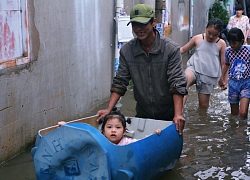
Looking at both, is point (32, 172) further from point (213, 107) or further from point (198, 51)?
point (213, 107)

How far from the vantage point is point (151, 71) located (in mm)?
4770

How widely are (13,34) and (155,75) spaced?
1.84 metres

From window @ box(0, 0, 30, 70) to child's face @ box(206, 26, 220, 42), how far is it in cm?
278

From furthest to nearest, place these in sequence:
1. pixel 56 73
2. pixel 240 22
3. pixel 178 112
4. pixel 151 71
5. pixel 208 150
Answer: pixel 240 22
pixel 56 73
pixel 208 150
pixel 151 71
pixel 178 112

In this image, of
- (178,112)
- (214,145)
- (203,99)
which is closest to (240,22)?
(203,99)

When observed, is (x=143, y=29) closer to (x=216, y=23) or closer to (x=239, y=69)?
(x=216, y=23)

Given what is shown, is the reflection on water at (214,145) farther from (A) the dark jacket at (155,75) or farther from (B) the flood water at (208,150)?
(A) the dark jacket at (155,75)

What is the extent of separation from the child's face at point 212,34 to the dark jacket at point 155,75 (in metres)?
2.46

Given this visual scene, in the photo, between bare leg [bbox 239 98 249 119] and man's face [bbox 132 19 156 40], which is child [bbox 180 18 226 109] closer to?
bare leg [bbox 239 98 249 119]

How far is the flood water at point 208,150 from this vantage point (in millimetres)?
5336

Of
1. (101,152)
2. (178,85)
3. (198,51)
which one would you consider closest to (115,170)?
(101,152)

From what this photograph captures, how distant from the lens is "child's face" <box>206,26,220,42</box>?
7.13 m

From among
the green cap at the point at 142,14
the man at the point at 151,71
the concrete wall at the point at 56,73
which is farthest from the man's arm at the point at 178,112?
the concrete wall at the point at 56,73

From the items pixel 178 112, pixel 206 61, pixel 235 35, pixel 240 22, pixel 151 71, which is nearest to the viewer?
pixel 178 112
